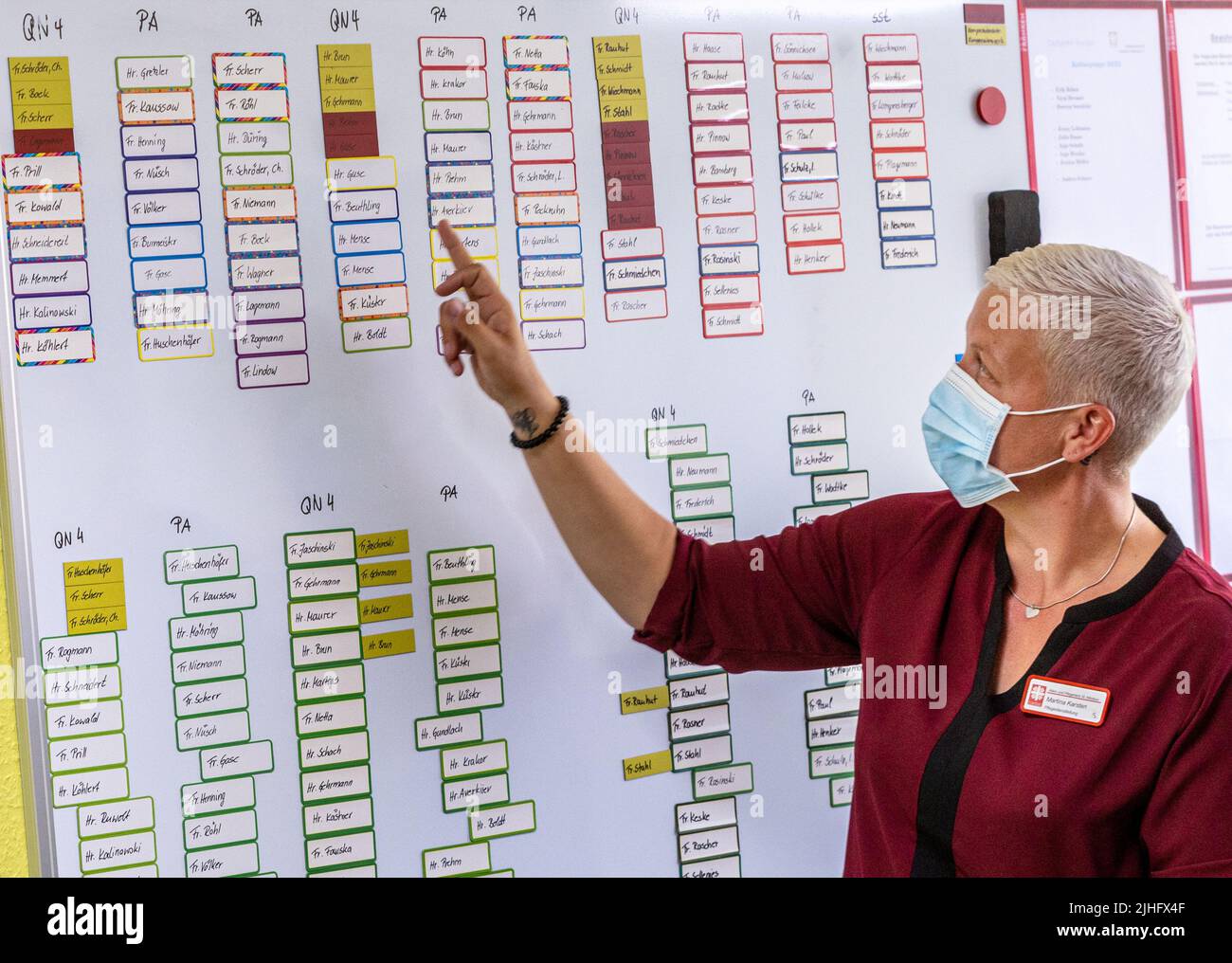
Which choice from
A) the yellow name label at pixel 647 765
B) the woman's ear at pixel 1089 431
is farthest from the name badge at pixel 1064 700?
the yellow name label at pixel 647 765

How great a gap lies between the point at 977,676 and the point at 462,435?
600mm

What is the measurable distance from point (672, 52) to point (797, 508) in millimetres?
557

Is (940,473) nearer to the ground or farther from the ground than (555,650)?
farther from the ground

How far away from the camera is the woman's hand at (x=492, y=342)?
112cm

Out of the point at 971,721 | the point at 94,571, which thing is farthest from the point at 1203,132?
the point at 94,571

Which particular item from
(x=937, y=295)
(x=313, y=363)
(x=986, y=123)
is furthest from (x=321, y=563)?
(x=986, y=123)

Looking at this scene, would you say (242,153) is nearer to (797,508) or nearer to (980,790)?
(797,508)

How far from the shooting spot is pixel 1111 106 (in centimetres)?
147

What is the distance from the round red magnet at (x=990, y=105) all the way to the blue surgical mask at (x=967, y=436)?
398 mm

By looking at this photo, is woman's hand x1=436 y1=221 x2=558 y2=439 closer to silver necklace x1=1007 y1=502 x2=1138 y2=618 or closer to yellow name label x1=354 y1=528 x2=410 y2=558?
yellow name label x1=354 y1=528 x2=410 y2=558

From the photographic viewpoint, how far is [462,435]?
3.95 feet

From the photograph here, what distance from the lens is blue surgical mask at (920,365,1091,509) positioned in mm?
1162

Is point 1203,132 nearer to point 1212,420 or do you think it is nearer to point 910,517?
point 1212,420

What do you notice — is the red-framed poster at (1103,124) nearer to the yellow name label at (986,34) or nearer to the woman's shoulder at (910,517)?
the yellow name label at (986,34)
